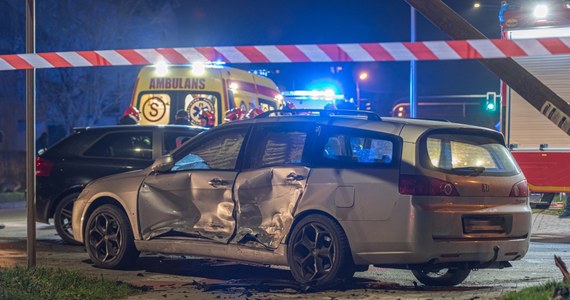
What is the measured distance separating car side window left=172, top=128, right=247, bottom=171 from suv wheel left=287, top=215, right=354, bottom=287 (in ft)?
3.65

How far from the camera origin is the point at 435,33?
152 feet

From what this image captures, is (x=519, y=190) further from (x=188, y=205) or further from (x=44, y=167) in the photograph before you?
(x=44, y=167)

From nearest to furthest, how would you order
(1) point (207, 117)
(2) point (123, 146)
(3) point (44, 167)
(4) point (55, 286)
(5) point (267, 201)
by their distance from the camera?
1. (4) point (55, 286)
2. (5) point (267, 201)
3. (3) point (44, 167)
4. (2) point (123, 146)
5. (1) point (207, 117)

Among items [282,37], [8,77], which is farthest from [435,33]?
[8,77]

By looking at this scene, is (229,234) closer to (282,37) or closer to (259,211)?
(259,211)

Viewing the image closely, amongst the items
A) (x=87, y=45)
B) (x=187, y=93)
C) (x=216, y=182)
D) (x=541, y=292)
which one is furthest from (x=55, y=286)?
(x=87, y=45)

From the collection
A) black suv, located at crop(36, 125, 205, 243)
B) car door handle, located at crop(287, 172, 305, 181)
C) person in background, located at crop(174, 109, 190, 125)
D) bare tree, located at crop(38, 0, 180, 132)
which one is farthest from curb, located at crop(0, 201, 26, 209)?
car door handle, located at crop(287, 172, 305, 181)

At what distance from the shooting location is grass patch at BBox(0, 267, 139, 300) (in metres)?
7.04

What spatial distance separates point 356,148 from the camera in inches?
317

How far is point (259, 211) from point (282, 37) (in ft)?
123

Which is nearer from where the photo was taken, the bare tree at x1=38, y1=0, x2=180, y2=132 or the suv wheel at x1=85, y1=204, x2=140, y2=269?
the suv wheel at x1=85, y1=204, x2=140, y2=269

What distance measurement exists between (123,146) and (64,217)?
3.98ft

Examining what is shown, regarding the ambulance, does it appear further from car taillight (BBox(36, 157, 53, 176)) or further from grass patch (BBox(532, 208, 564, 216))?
grass patch (BBox(532, 208, 564, 216))

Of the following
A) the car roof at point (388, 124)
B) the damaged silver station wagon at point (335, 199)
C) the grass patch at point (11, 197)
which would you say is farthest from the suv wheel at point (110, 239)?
the grass patch at point (11, 197)
